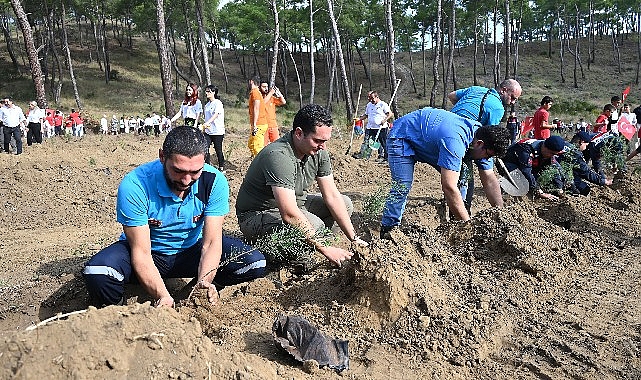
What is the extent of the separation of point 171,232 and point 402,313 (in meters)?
1.54

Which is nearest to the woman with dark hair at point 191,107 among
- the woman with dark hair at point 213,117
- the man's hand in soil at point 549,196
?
the woman with dark hair at point 213,117

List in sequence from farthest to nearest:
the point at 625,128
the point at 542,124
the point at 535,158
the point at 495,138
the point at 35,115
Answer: the point at 35,115 → the point at 625,128 → the point at 542,124 → the point at 535,158 → the point at 495,138

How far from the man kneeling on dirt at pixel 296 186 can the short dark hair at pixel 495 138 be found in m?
1.36

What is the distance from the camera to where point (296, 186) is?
4.28 m

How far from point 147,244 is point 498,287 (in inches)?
91.3

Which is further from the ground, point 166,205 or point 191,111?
point 191,111

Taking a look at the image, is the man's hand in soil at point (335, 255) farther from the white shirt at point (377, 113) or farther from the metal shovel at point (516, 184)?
the white shirt at point (377, 113)

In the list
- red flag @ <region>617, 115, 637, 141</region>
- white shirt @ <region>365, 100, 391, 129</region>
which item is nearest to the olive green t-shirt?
white shirt @ <region>365, 100, 391, 129</region>

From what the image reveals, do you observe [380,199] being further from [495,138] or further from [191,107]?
[191,107]

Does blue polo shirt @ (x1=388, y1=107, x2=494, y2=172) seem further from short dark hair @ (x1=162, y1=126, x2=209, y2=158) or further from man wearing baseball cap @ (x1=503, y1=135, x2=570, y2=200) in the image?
short dark hair @ (x1=162, y1=126, x2=209, y2=158)

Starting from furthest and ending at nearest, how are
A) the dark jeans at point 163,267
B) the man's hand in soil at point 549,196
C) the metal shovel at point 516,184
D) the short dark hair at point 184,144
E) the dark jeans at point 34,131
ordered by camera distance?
1. the dark jeans at point 34,131
2. the metal shovel at point 516,184
3. the man's hand in soil at point 549,196
4. the dark jeans at point 163,267
5. the short dark hair at point 184,144

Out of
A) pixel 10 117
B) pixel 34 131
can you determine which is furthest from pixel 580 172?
pixel 34 131

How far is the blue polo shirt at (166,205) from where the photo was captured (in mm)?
3162

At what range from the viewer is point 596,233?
530 cm
